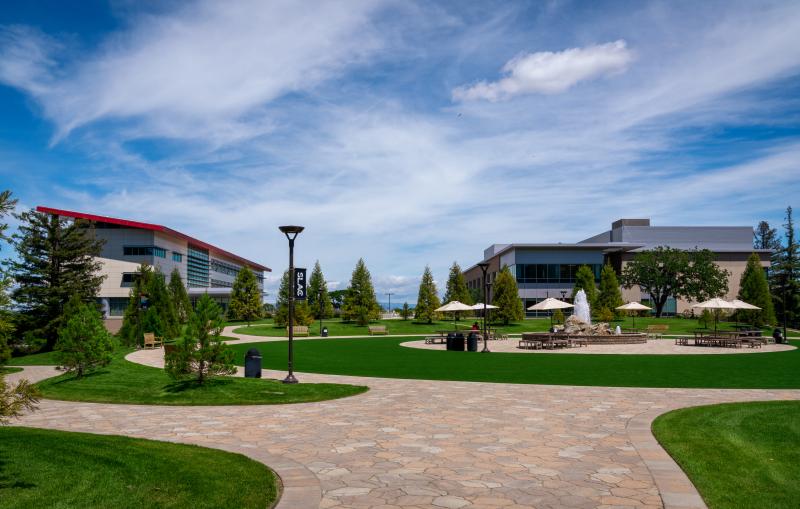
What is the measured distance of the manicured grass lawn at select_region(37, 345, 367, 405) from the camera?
542 inches

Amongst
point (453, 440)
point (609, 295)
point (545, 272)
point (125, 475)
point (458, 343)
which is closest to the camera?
point (125, 475)

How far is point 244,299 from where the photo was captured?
68625 mm

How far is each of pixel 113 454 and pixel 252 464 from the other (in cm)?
202

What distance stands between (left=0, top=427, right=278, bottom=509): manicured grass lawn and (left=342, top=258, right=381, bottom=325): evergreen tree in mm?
52941

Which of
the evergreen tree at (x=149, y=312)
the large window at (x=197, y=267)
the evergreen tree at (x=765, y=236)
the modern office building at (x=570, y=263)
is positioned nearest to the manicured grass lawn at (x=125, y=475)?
the evergreen tree at (x=149, y=312)

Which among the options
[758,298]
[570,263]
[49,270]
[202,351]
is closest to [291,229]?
[202,351]

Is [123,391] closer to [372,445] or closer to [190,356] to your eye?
[190,356]

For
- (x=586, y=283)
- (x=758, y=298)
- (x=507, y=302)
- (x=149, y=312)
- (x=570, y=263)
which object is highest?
(x=570, y=263)

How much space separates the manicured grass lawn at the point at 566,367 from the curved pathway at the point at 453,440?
8.20ft

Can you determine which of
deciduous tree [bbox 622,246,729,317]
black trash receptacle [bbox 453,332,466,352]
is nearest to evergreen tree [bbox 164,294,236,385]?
black trash receptacle [bbox 453,332,466,352]

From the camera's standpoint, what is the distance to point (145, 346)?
34.8 m

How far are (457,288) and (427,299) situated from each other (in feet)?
19.9

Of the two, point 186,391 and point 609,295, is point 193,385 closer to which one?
point 186,391

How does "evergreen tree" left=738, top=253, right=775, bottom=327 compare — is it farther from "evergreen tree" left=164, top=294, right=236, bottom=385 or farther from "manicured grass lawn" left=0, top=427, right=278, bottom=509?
"manicured grass lawn" left=0, top=427, right=278, bottom=509
